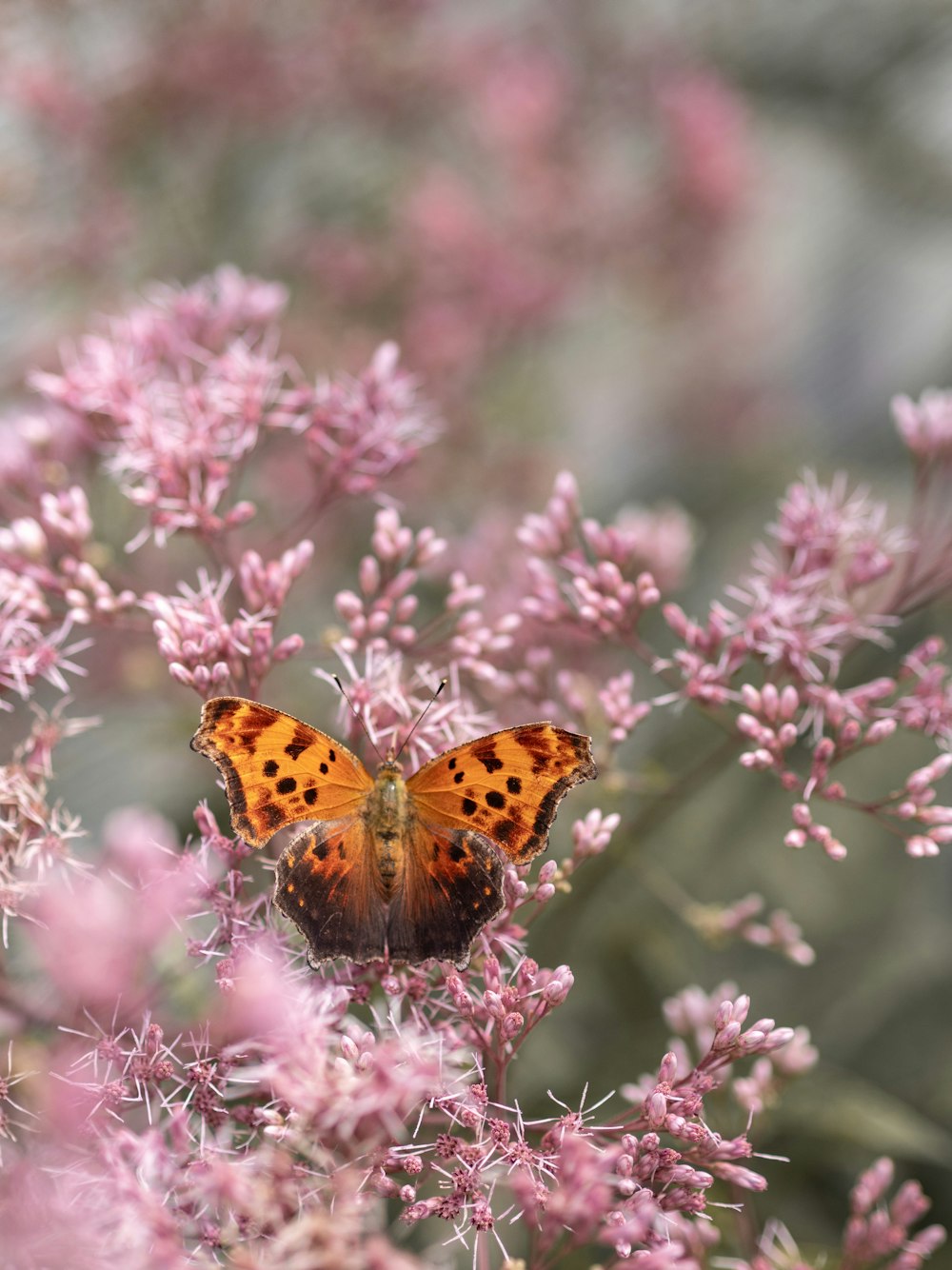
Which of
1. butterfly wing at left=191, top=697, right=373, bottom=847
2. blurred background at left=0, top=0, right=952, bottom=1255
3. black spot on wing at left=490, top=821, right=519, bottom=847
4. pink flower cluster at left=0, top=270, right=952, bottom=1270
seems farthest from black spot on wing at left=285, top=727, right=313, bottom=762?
blurred background at left=0, top=0, right=952, bottom=1255

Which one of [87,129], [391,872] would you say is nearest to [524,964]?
[391,872]

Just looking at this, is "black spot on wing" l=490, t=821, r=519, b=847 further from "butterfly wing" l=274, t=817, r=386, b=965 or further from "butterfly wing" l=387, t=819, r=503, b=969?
"butterfly wing" l=274, t=817, r=386, b=965

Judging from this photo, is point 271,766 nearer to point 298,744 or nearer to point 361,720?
point 298,744

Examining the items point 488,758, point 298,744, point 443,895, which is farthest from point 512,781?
point 298,744

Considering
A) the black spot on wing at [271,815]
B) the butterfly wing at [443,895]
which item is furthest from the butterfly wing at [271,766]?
the butterfly wing at [443,895]

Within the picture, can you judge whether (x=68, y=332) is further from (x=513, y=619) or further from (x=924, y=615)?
(x=924, y=615)

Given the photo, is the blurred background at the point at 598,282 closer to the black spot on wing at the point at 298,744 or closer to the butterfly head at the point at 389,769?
the butterfly head at the point at 389,769
